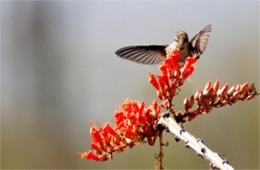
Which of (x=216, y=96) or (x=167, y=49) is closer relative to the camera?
(x=216, y=96)

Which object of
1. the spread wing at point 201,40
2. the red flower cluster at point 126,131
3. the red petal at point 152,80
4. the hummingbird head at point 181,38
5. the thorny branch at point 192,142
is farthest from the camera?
the spread wing at point 201,40

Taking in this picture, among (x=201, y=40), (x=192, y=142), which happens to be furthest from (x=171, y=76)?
(x=201, y=40)

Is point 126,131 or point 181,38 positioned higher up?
point 181,38

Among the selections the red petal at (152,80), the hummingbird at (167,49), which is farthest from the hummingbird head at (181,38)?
the red petal at (152,80)

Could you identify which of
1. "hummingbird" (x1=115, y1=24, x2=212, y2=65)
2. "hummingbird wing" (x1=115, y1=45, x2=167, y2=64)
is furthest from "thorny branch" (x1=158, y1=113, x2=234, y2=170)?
"hummingbird wing" (x1=115, y1=45, x2=167, y2=64)

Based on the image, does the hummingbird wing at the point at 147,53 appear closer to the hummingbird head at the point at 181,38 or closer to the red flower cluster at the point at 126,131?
the hummingbird head at the point at 181,38

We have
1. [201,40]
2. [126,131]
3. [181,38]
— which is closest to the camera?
[126,131]

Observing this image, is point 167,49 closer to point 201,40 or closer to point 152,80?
point 201,40
